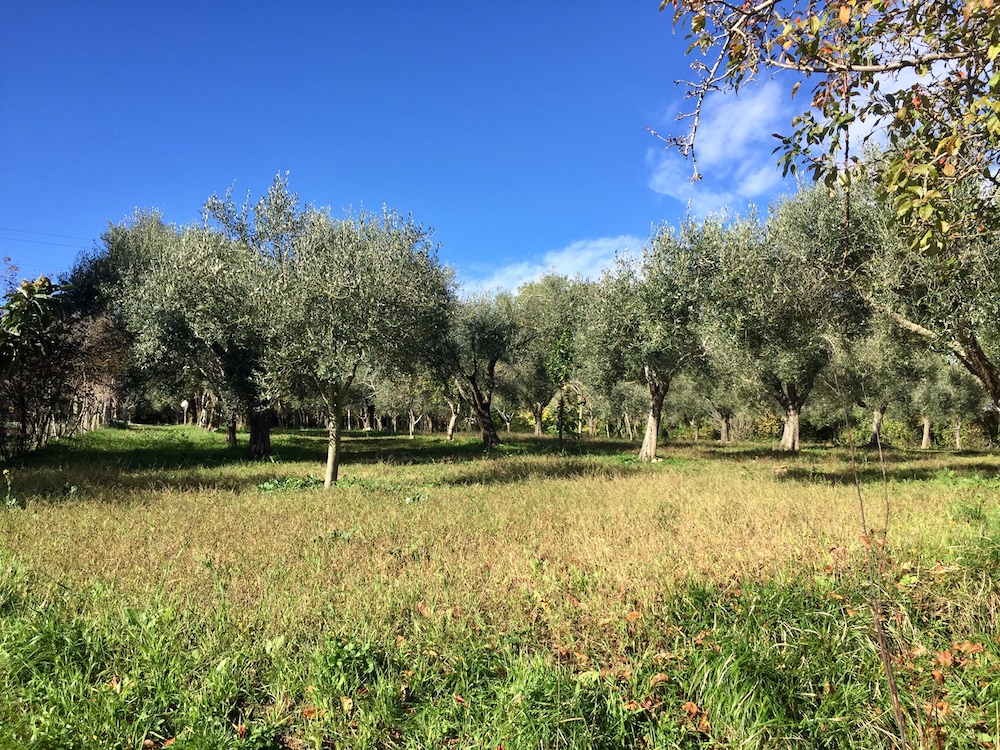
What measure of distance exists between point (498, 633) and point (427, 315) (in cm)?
1237

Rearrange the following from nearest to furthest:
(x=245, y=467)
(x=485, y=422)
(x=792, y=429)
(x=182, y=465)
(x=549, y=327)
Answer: (x=182, y=465)
(x=245, y=467)
(x=792, y=429)
(x=485, y=422)
(x=549, y=327)

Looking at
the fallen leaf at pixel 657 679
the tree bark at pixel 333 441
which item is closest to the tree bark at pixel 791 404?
the tree bark at pixel 333 441

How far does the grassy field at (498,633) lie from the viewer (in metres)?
3.76

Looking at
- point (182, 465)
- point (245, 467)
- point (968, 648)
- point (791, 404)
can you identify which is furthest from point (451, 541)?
point (791, 404)

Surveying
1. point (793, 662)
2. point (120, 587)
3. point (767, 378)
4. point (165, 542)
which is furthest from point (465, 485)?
point (767, 378)

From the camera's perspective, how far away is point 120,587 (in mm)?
5727

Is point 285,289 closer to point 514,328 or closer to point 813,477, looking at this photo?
point 813,477

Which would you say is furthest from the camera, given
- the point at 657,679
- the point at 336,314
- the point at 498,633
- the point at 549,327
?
the point at 549,327

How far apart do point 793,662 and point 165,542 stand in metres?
7.76

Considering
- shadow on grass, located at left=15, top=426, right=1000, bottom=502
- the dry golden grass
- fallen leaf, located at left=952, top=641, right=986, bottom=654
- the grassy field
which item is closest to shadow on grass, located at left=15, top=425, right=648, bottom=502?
shadow on grass, located at left=15, top=426, right=1000, bottom=502

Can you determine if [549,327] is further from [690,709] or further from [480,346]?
[690,709]

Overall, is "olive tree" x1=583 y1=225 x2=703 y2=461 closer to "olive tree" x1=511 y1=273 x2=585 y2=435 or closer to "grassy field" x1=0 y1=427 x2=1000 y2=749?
"olive tree" x1=511 y1=273 x2=585 y2=435

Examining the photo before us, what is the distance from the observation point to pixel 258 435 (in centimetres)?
2342

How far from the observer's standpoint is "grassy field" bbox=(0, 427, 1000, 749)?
3.76 m
